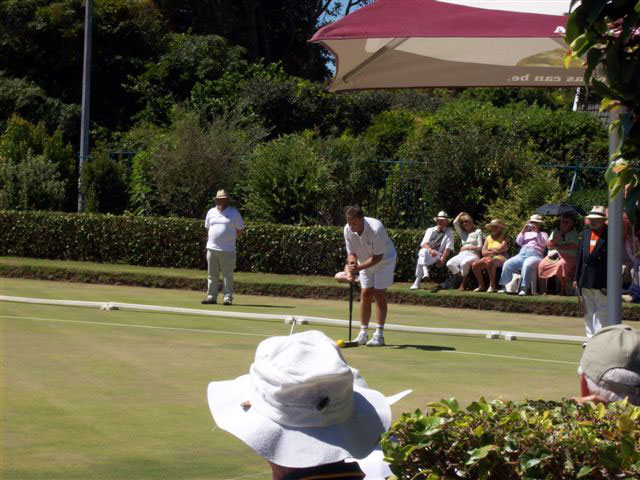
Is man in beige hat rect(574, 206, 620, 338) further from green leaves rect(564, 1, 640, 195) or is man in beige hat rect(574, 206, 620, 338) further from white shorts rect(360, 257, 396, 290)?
green leaves rect(564, 1, 640, 195)

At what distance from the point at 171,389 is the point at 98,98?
28621mm

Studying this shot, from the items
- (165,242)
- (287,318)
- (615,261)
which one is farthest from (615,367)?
(165,242)

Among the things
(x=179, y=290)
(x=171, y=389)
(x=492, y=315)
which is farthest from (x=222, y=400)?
(x=179, y=290)

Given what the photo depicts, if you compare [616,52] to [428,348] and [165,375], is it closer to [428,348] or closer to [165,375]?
[165,375]

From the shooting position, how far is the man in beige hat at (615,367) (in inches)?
151

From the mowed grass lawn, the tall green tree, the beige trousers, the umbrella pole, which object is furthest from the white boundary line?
the tall green tree

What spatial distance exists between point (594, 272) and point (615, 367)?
8839 mm

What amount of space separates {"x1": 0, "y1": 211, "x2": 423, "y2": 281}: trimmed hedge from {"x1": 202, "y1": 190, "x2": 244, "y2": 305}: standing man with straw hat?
382 centimetres

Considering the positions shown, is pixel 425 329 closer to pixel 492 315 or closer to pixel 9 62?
pixel 492 315

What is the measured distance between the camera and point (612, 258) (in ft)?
18.0

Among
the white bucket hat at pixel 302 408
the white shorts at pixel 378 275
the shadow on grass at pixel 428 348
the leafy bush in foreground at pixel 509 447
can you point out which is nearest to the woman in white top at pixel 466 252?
the shadow on grass at pixel 428 348

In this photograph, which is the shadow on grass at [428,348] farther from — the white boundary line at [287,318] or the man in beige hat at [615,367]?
the man in beige hat at [615,367]

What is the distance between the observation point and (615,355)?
12.6ft

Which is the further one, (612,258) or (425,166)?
(425,166)
